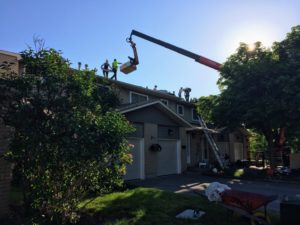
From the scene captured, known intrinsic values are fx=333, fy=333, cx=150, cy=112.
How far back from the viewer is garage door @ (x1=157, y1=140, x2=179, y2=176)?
2143 centimetres

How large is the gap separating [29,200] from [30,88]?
2.50 m

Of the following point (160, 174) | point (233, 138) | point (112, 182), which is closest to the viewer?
point (112, 182)

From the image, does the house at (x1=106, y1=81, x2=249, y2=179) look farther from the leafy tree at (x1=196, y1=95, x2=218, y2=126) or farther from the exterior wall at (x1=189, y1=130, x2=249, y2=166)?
the leafy tree at (x1=196, y1=95, x2=218, y2=126)

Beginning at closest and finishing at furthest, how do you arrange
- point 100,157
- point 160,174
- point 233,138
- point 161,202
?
point 100,157 → point 161,202 → point 160,174 → point 233,138

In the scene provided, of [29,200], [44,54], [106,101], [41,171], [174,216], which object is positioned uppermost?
[44,54]

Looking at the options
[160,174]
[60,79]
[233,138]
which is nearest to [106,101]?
[60,79]

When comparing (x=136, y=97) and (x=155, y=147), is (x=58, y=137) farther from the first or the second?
(x=136, y=97)

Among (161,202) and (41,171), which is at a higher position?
(41,171)

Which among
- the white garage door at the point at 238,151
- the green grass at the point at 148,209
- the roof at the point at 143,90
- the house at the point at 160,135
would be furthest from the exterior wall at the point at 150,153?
the white garage door at the point at 238,151

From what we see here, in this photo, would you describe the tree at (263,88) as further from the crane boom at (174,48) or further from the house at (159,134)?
the house at (159,134)

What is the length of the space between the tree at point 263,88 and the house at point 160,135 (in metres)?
3.28

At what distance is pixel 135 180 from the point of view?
61.5 feet

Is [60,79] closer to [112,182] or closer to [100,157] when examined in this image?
[100,157]

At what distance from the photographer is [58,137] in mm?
6805
